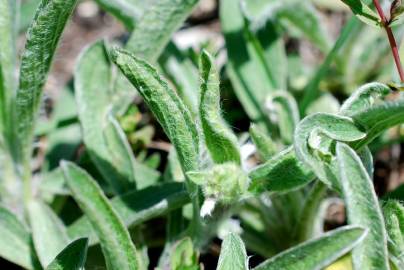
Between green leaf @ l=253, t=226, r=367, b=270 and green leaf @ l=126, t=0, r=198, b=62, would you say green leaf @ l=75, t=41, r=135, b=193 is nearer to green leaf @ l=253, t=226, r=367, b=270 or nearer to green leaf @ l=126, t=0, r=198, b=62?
A: green leaf @ l=126, t=0, r=198, b=62

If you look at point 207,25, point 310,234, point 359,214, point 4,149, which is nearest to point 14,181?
point 4,149

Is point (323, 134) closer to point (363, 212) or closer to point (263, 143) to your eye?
point (363, 212)

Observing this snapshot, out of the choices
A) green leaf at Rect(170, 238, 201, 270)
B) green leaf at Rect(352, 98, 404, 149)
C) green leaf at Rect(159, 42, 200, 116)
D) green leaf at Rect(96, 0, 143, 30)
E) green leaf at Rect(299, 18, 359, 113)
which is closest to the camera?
green leaf at Rect(352, 98, 404, 149)

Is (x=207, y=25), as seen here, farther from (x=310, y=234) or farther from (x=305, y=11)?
(x=310, y=234)

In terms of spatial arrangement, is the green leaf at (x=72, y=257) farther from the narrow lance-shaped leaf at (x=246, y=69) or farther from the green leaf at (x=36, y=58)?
the narrow lance-shaped leaf at (x=246, y=69)

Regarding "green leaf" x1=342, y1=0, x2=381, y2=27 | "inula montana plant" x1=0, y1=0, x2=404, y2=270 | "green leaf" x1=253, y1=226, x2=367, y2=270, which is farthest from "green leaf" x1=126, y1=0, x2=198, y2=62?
"green leaf" x1=253, y1=226, x2=367, y2=270

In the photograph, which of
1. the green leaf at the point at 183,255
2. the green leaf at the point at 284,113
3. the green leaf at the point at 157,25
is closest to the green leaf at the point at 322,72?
the green leaf at the point at 284,113
